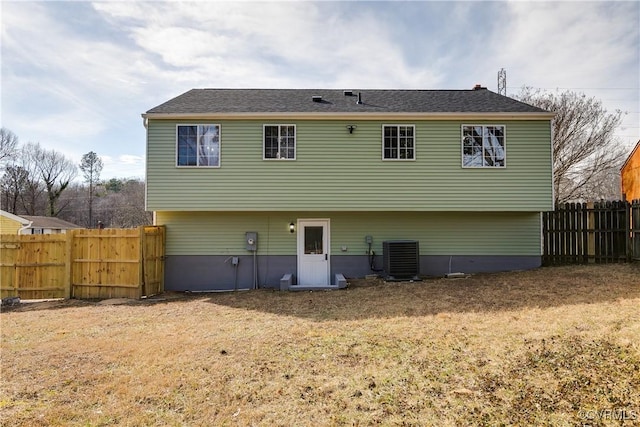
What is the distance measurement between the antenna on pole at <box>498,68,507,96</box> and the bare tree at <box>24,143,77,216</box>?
43819 mm

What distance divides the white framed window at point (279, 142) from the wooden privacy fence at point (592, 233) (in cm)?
Result: 872

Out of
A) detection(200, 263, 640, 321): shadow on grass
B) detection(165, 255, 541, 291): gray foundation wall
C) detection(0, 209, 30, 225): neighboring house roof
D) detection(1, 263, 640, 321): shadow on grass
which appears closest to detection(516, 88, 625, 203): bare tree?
detection(165, 255, 541, 291): gray foundation wall

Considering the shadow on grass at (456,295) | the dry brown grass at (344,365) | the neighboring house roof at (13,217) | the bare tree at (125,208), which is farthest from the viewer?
the bare tree at (125,208)

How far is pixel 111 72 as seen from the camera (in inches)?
447

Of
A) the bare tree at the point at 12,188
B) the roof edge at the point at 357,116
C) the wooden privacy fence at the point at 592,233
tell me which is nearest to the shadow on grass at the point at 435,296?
the wooden privacy fence at the point at 592,233

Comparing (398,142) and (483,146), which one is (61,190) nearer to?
(398,142)

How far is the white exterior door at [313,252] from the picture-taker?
1159 cm

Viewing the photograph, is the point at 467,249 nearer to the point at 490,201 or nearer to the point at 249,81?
the point at 490,201

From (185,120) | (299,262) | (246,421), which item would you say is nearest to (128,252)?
(185,120)

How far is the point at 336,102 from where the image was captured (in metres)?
11.7

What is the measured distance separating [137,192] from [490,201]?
4232 centimetres

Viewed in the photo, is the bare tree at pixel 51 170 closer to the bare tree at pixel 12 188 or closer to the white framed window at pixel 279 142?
the bare tree at pixel 12 188

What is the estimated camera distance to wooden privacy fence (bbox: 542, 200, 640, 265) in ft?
33.1

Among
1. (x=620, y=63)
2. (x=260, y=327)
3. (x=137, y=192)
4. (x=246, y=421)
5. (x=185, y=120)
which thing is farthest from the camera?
(x=137, y=192)
